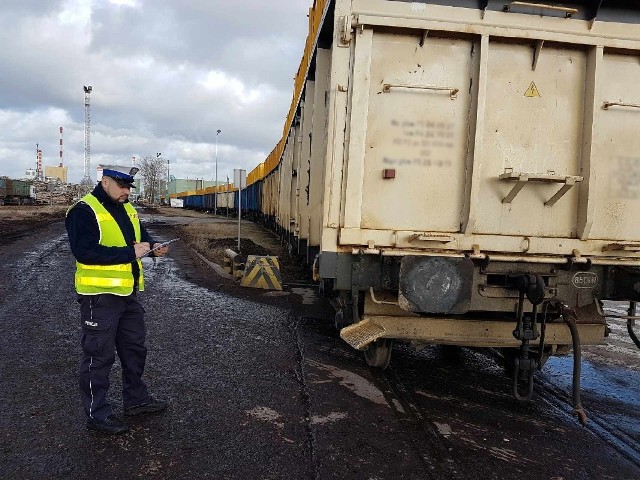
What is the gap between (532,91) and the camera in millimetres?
3895

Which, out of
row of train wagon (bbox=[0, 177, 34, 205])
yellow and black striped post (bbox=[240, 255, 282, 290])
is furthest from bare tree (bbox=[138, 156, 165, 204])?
yellow and black striped post (bbox=[240, 255, 282, 290])

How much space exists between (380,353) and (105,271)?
2508 mm

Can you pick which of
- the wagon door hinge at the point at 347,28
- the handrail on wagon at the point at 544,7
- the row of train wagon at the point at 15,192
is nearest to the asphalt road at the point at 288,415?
the wagon door hinge at the point at 347,28

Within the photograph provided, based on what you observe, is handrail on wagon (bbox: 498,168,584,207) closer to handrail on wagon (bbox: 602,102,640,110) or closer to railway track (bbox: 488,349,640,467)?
handrail on wagon (bbox: 602,102,640,110)

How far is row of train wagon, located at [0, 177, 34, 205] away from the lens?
53969 millimetres

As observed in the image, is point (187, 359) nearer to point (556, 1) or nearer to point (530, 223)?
point (530, 223)

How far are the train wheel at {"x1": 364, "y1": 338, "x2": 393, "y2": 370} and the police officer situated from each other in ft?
7.30

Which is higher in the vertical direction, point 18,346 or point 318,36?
point 318,36

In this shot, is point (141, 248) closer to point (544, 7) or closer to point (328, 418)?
point (328, 418)

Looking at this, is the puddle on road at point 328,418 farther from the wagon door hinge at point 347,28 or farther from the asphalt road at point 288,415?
the wagon door hinge at point 347,28

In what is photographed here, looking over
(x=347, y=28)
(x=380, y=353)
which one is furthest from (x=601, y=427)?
(x=347, y=28)

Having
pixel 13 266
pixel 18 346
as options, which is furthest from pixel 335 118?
pixel 13 266

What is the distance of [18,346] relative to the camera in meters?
5.16

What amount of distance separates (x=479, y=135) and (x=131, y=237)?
2.76m
